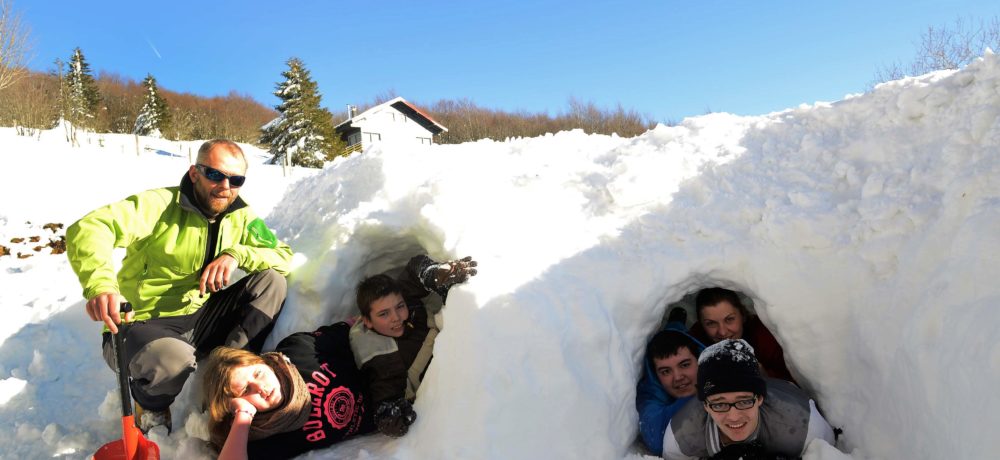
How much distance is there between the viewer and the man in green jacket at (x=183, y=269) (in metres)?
2.49


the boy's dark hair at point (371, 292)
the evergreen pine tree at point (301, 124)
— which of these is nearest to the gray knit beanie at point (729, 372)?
the boy's dark hair at point (371, 292)

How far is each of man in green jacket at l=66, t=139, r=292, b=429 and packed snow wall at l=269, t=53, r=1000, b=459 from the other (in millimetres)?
264

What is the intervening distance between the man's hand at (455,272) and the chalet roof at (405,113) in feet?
83.6

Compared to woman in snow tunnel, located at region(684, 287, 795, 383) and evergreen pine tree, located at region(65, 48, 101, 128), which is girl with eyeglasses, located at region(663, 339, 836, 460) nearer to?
woman in snow tunnel, located at region(684, 287, 795, 383)

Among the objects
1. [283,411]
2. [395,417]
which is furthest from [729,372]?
[283,411]

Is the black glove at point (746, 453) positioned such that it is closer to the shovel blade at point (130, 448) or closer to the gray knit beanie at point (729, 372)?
the gray knit beanie at point (729, 372)

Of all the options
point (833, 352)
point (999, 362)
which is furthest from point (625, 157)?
point (999, 362)

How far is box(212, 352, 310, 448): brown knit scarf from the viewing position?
2424 millimetres

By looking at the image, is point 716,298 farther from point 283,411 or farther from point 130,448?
point 130,448

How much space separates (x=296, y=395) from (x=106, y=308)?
0.85m

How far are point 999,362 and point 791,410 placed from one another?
768 mm

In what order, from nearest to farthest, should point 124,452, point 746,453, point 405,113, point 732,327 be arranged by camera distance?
point 746,453 → point 124,452 → point 732,327 → point 405,113

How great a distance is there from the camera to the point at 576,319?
8.21ft

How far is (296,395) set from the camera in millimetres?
2475
